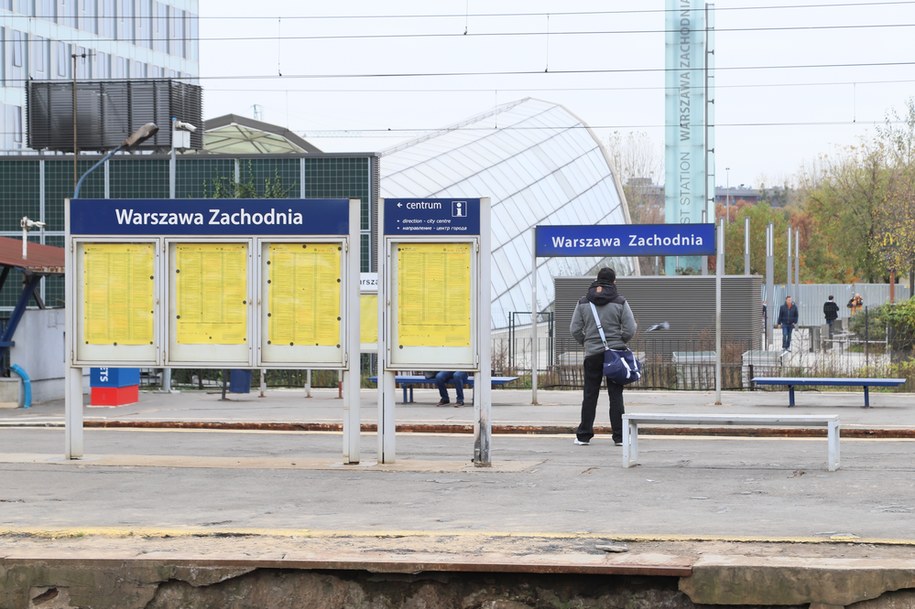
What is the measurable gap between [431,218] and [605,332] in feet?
8.97

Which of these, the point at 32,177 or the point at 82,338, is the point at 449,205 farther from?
the point at 32,177

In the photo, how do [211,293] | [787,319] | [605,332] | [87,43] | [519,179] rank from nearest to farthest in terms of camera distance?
[211,293] → [605,332] → [787,319] → [519,179] → [87,43]

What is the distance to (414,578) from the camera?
758 centimetres

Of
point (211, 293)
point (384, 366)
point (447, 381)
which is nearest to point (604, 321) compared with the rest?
point (384, 366)

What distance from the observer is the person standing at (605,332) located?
1393 cm

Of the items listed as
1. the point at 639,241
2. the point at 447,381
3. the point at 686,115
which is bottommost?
the point at 447,381

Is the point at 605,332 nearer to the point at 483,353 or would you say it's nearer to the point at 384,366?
the point at 483,353

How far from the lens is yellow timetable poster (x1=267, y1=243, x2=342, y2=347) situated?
12289 millimetres

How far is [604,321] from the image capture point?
45.8 ft

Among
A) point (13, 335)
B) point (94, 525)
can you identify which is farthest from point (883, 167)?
point (94, 525)

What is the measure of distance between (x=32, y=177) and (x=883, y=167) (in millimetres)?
40442

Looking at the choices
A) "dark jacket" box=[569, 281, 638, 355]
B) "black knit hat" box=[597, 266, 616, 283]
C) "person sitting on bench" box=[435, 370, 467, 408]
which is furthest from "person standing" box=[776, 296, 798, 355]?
"dark jacket" box=[569, 281, 638, 355]

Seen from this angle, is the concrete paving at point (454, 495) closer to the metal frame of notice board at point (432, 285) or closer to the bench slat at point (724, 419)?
the bench slat at point (724, 419)

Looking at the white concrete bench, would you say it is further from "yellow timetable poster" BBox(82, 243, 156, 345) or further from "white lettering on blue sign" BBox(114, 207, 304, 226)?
"yellow timetable poster" BBox(82, 243, 156, 345)
